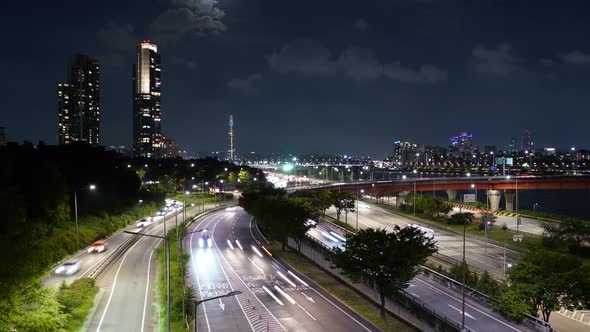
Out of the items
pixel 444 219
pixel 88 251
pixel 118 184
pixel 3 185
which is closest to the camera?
pixel 3 185

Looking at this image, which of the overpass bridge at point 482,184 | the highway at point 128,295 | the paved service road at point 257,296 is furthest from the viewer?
the overpass bridge at point 482,184

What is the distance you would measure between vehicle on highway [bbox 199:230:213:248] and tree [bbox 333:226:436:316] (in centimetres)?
2962

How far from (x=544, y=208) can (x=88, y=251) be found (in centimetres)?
14002

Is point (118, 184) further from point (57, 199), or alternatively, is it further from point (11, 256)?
point (11, 256)

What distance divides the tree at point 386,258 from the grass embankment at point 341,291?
1.21m

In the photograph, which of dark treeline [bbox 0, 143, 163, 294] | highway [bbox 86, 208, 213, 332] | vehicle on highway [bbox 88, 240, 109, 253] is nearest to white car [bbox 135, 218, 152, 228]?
dark treeline [bbox 0, 143, 163, 294]

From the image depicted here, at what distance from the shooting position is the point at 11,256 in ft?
72.3

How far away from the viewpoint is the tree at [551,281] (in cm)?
3011

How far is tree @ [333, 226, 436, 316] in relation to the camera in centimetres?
3422

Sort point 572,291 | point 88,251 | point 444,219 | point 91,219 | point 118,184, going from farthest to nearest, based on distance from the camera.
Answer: point 118,184 → point 444,219 → point 91,219 → point 88,251 → point 572,291

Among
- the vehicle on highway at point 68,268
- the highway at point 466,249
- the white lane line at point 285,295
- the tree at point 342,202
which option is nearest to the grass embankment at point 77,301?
the vehicle on highway at point 68,268

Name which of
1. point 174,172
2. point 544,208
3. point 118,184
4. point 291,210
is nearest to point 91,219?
point 118,184

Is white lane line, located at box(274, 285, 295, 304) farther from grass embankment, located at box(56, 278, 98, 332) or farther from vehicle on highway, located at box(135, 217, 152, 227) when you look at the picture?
vehicle on highway, located at box(135, 217, 152, 227)

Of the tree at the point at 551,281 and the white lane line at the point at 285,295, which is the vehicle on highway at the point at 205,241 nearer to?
the white lane line at the point at 285,295
